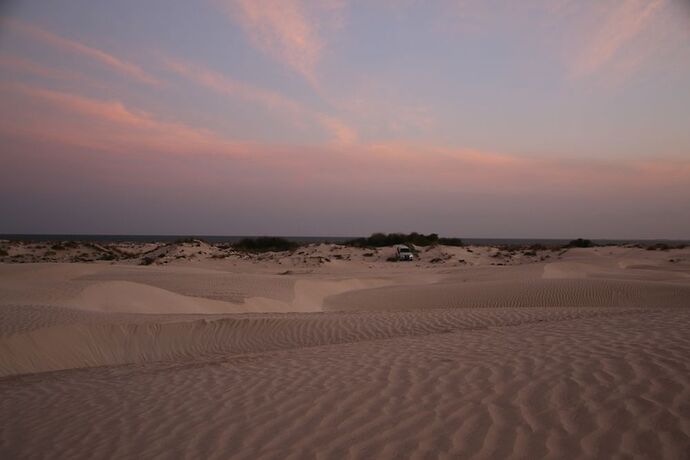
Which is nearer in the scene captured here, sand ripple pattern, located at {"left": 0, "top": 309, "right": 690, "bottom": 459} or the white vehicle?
sand ripple pattern, located at {"left": 0, "top": 309, "right": 690, "bottom": 459}

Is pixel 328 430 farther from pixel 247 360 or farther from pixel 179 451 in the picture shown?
pixel 247 360

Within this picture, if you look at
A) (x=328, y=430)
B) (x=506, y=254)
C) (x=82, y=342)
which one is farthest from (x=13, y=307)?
(x=506, y=254)

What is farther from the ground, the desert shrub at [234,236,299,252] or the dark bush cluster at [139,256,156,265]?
the desert shrub at [234,236,299,252]

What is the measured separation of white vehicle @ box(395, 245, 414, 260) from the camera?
126 feet

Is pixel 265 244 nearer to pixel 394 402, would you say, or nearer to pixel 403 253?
Result: pixel 403 253

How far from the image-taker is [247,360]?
7.13m

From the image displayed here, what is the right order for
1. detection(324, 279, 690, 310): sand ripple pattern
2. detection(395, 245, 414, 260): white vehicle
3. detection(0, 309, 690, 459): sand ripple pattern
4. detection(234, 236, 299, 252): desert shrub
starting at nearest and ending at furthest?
detection(0, 309, 690, 459): sand ripple pattern → detection(324, 279, 690, 310): sand ripple pattern → detection(395, 245, 414, 260): white vehicle → detection(234, 236, 299, 252): desert shrub

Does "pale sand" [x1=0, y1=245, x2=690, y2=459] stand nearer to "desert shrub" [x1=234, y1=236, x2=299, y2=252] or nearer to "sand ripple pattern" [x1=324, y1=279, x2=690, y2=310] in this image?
"sand ripple pattern" [x1=324, y1=279, x2=690, y2=310]

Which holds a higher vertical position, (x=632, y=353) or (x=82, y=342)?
(x=632, y=353)

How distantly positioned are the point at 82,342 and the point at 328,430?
8173 mm

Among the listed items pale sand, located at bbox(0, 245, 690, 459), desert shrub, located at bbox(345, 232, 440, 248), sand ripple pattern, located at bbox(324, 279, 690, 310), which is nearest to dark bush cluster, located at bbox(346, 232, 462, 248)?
desert shrub, located at bbox(345, 232, 440, 248)

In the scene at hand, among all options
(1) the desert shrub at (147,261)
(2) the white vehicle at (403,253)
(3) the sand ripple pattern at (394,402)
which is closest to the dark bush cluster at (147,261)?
(1) the desert shrub at (147,261)

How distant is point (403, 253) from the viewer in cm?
3881

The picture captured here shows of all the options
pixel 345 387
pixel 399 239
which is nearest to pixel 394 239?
pixel 399 239
